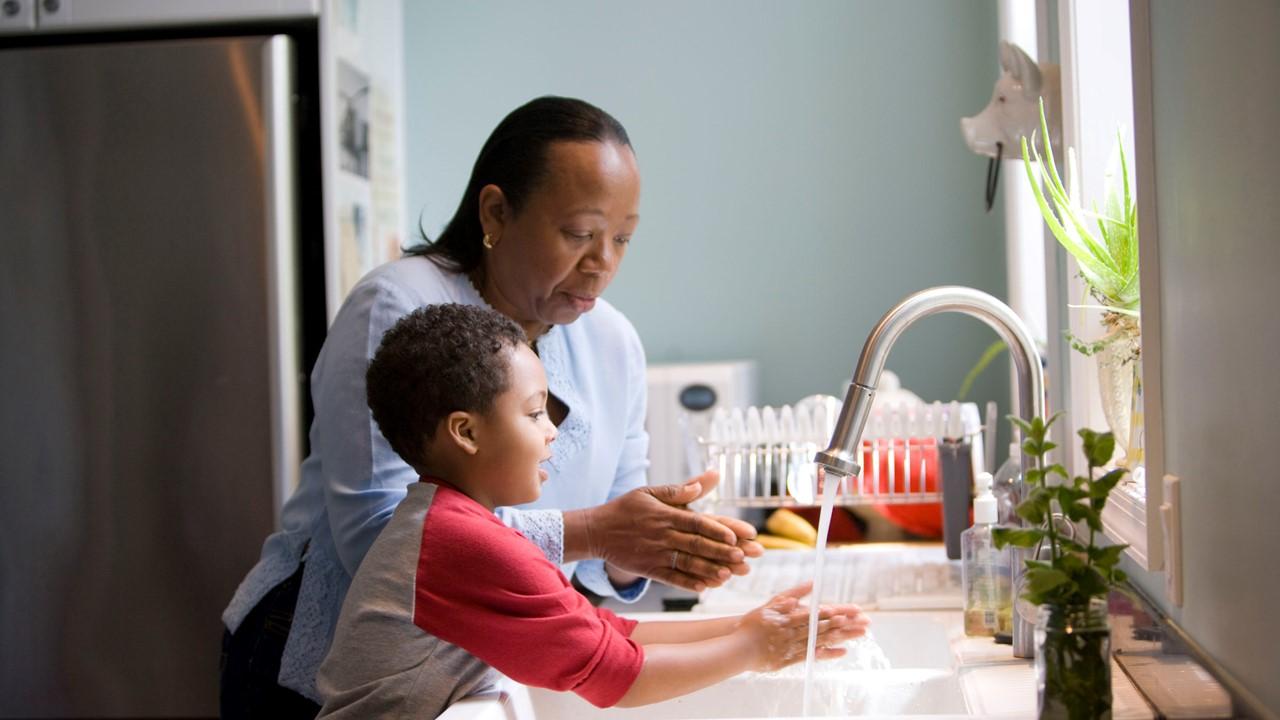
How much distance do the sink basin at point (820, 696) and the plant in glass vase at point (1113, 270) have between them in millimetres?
322

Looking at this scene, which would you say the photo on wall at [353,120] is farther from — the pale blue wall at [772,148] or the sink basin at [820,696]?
the sink basin at [820,696]

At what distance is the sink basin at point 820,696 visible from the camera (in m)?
1.21

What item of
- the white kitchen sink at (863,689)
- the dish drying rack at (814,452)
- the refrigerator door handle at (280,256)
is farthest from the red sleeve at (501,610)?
the refrigerator door handle at (280,256)

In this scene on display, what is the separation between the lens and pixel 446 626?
3.19 feet

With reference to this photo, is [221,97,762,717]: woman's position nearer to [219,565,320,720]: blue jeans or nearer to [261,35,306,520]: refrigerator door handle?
[219,565,320,720]: blue jeans

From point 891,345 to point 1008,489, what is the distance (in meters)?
0.41

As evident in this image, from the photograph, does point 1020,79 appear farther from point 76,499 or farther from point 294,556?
point 76,499

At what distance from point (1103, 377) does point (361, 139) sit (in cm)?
178

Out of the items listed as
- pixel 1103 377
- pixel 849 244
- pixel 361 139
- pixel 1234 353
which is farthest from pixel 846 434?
pixel 849 244

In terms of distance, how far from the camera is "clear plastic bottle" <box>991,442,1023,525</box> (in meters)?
1.30

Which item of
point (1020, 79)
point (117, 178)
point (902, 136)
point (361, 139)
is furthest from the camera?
point (902, 136)

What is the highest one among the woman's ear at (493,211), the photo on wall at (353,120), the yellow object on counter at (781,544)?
the photo on wall at (353,120)

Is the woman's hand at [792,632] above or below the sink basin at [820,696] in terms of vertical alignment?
above

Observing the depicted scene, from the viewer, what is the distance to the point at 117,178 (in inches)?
94.2
